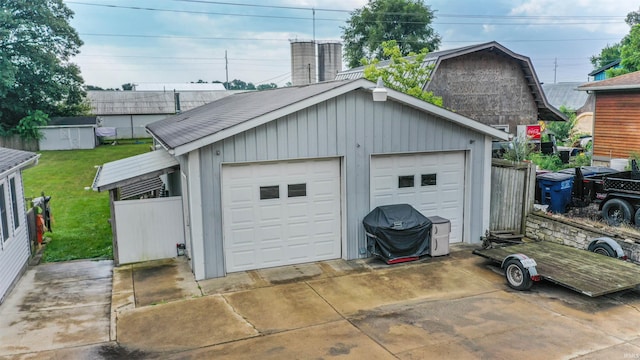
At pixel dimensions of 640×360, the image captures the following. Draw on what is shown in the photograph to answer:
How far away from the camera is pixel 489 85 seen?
23562mm

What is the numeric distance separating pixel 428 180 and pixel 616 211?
167 inches

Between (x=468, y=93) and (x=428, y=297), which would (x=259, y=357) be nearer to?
(x=428, y=297)

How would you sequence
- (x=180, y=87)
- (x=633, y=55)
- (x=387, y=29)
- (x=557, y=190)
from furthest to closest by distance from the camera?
1. (x=180, y=87)
2. (x=387, y=29)
3. (x=633, y=55)
4. (x=557, y=190)

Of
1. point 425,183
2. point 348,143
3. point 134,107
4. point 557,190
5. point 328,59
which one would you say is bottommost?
point 557,190

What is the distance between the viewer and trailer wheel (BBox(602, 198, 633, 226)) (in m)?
11.2

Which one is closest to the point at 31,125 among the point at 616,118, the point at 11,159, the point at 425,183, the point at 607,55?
the point at 11,159

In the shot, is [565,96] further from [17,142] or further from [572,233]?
[17,142]

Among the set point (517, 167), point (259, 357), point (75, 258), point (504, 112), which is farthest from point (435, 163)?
point (504, 112)

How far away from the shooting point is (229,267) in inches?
407

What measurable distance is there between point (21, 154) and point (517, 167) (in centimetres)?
1177

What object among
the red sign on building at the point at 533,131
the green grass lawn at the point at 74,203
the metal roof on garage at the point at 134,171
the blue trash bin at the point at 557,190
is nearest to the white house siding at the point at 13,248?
the green grass lawn at the point at 74,203

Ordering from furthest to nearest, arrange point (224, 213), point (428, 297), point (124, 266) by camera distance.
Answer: point (124, 266)
point (224, 213)
point (428, 297)

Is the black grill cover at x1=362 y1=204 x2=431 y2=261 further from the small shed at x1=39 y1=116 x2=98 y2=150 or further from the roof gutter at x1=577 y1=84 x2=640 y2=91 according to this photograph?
the small shed at x1=39 y1=116 x2=98 y2=150

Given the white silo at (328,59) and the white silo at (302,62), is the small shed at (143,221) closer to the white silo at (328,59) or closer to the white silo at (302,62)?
the white silo at (302,62)
